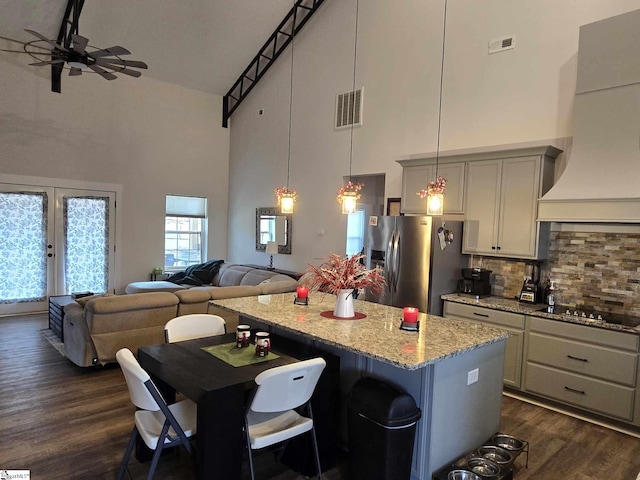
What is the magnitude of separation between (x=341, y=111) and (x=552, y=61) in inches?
125

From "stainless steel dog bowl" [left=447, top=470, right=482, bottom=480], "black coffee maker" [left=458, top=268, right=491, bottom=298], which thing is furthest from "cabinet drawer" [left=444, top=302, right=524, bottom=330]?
"stainless steel dog bowl" [left=447, top=470, right=482, bottom=480]

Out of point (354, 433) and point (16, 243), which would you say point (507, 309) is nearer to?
point (354, 433)

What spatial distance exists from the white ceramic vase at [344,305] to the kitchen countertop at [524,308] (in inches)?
75.6

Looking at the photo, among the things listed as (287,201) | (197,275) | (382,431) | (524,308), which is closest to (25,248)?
(197,275)

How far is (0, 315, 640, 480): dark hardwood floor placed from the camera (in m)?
2.81

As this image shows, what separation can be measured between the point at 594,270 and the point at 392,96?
3.48 m

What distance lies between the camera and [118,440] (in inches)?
124

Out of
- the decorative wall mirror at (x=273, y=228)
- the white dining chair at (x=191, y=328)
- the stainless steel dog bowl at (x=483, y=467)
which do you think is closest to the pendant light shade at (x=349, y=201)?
the white dining chair at (x=191, y=328)

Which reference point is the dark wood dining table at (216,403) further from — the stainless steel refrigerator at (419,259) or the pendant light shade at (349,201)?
the stainless steel refrigerator at (419,259)

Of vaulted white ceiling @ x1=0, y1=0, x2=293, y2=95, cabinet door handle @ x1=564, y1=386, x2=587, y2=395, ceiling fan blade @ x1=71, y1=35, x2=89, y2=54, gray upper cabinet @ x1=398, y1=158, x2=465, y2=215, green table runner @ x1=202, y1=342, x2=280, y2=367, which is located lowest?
cabinet door handle @ x1=564, y1=386, x2=587, y2=395

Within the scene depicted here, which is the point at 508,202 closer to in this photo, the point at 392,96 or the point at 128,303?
the point at 392,96

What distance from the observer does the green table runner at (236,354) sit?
8.33 ft

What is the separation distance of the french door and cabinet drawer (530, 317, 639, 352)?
7.06 metres

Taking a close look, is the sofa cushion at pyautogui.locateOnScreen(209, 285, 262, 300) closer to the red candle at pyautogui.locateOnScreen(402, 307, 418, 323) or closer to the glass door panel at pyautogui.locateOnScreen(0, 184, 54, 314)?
the red candle at pyautogui.locateOnScreen(402, 307, 418, 323)
